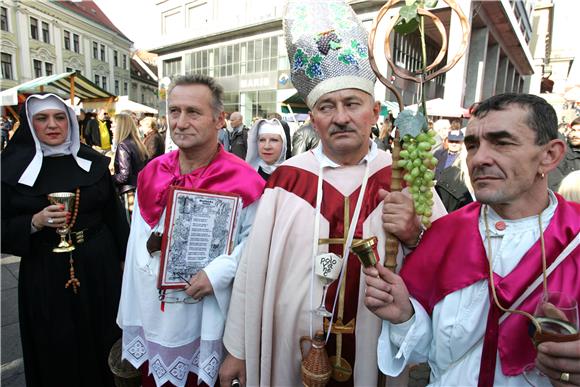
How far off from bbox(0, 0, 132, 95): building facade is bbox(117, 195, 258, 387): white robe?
32510mm

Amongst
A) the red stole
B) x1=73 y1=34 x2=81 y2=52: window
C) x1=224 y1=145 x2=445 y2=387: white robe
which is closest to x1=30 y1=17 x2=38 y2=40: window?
x1=73 y1=34 x2=81 y2=52: window

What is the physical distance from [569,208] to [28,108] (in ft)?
10.5

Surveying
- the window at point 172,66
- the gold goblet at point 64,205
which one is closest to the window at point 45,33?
the window at point 172,66

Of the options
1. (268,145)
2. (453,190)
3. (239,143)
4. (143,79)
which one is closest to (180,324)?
(268,145)

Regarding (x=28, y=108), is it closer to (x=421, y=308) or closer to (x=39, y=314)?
(x=39, y=314)

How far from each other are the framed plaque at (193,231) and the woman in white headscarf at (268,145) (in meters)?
2.34

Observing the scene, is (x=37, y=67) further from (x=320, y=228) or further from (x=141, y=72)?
(x=320, y=228)

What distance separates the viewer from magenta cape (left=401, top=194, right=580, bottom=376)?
1222 mm

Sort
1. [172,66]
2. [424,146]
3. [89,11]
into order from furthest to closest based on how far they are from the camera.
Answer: [89,11], [172,66], [424,146]

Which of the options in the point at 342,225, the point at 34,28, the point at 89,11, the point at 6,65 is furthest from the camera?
the point at 89,11

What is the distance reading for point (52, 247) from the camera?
2543 millimetres

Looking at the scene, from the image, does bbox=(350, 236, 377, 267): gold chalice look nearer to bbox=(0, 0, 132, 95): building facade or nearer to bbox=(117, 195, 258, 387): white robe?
bbox=(117, 195, 258, 387): white robe

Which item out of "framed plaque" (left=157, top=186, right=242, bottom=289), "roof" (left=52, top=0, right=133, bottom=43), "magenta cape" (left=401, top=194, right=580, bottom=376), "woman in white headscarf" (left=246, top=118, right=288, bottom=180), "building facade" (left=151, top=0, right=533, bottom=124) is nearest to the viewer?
"magenta cape" (left=401, top=194, right=580, bottom=376)

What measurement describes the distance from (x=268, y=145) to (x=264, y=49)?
90.1ft
